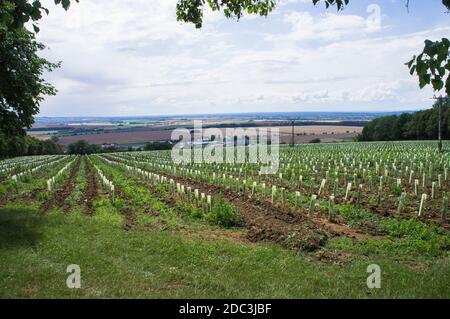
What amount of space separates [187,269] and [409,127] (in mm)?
93405

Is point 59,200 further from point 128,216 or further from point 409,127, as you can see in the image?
point 409,127

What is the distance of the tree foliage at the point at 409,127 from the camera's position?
82312 mm

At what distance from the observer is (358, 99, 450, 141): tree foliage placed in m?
82.3

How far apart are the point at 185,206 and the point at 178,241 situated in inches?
210

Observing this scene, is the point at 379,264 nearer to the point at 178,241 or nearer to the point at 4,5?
the point at 178,241

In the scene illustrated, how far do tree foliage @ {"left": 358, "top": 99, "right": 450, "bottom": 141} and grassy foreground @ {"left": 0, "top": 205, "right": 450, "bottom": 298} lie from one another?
76.6 meters

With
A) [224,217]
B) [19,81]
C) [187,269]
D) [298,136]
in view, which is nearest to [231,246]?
[187,269]

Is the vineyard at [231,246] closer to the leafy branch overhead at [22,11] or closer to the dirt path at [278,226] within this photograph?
the dirt path at [278,226]

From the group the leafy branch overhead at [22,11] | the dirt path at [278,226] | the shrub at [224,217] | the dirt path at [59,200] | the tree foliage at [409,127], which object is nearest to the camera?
the leafy branch overhead at [22,11]

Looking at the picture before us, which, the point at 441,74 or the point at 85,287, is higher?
the point at 441,74

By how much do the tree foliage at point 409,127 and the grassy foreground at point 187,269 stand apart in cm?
7663

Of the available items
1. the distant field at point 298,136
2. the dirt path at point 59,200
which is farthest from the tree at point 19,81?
the distant field at point 298,136
